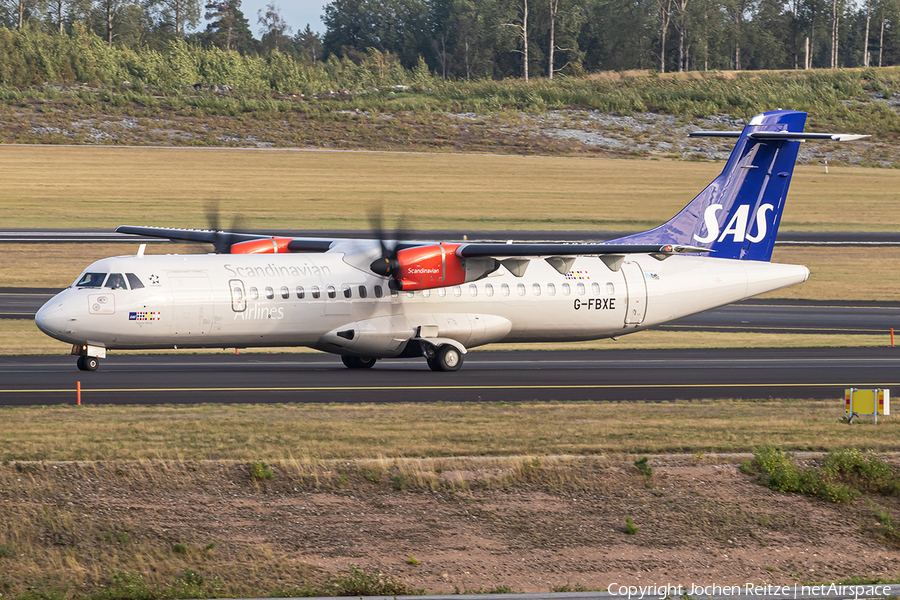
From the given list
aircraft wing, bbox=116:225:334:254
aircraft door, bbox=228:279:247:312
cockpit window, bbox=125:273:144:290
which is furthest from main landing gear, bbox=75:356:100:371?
aircraft wing, bbox=116:225:334:254

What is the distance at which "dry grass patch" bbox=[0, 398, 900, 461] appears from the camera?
1600 centimetres

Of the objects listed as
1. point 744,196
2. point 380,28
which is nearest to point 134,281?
point 744,196

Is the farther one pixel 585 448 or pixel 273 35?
pixel 273 35

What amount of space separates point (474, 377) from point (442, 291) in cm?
271

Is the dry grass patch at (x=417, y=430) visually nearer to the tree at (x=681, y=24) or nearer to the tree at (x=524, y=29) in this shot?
the tree at (x=524, y=29)

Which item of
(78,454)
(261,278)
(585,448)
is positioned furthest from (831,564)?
(261,278)

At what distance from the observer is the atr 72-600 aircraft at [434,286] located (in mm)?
25062

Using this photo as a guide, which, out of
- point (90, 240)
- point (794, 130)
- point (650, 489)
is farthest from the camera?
point (90, 240)

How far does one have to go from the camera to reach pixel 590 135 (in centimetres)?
8556

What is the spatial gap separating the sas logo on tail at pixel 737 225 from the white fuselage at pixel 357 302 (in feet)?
3.04

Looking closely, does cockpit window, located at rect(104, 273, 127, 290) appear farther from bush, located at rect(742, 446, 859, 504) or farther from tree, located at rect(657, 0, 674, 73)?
tree, located at rect(657, 0, 674, 73)

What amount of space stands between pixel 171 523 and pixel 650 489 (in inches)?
261

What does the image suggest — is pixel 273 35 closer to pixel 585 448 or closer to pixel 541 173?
pixel 541 173

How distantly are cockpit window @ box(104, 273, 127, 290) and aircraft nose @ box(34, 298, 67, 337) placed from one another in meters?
1.28
